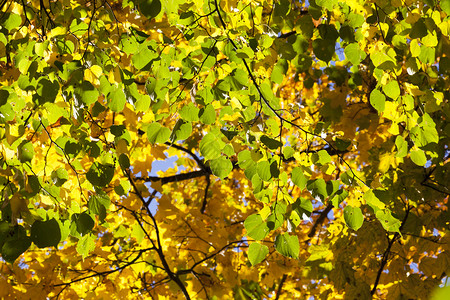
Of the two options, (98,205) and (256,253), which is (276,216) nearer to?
(256,253)

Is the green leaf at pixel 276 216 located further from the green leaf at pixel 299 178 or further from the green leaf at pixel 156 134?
the green leaf at pixel 156 134

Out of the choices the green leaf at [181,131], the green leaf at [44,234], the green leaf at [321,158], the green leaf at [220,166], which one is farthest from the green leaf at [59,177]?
the green leaf at [321,158]

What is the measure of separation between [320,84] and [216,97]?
3994 millimetres

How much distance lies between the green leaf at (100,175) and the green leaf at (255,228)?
59 cm

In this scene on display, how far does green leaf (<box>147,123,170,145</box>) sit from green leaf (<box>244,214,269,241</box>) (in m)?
0.47

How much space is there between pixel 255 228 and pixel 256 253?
0.39ft

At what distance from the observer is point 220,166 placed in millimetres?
1951

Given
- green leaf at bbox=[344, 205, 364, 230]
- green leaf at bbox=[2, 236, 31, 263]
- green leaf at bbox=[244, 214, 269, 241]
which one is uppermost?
green leaf at bbox=[344, 205, 364, 230]

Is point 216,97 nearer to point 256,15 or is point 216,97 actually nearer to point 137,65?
point 137,65

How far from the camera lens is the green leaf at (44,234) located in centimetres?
167

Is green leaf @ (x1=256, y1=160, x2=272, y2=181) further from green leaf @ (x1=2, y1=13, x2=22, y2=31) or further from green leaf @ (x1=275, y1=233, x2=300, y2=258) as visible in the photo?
green leaf @ (x1=2, y1=13, x2=22, y2=31)

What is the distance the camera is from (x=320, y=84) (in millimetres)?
5656

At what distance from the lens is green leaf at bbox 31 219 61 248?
65.8 inches

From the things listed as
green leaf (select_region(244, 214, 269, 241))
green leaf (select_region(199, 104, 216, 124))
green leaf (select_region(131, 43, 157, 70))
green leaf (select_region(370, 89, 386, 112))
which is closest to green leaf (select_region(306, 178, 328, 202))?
green leaf (select_region(244, 214, 269, 241))
